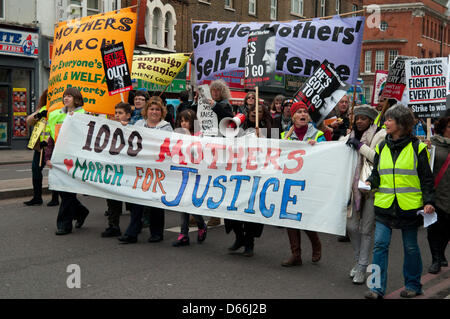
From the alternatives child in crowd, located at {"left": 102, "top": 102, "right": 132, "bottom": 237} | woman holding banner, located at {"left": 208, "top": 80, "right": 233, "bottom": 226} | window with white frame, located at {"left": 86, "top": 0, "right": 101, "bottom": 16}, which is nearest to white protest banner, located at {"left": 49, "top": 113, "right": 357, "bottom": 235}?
child in crowd, located at {"left": 102, "top": 102, "right": 132, "bottom": 237}

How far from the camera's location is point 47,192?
1156 centimetres

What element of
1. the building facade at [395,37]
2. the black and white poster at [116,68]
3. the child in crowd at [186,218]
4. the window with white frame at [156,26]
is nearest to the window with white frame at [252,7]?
the window with white frame at [156,26]

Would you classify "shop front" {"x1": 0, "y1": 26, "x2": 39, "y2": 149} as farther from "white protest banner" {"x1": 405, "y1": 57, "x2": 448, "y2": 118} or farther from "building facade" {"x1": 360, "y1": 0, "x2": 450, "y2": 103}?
"building facade" {"x1": 360, "y1": 0, "x2": 450, "y2": 103}

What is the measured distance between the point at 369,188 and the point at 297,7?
114 feet

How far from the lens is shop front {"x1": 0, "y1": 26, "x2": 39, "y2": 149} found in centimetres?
2208

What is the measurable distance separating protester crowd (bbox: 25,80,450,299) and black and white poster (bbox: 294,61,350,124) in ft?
0.74

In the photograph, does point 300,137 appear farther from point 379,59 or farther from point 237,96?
point 379,59

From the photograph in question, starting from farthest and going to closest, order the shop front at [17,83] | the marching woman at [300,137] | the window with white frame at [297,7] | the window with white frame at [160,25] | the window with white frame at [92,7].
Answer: the window with white frame at [297,7], the window with white frame at [160,25], the window with white frame at [92,7], the shop front at [17,83], the marching woman at [300,137]

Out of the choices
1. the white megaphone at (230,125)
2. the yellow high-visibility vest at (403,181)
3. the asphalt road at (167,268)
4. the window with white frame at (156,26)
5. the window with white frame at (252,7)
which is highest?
the window with white frame at (252,7)

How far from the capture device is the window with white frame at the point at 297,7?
123ft

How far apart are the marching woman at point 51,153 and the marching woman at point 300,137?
3112mm

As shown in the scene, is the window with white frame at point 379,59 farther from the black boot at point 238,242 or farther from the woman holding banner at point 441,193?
the black boot at point 238,242

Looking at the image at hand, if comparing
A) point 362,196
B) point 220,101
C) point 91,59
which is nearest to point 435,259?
point 362,196

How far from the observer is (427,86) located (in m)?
7.54
